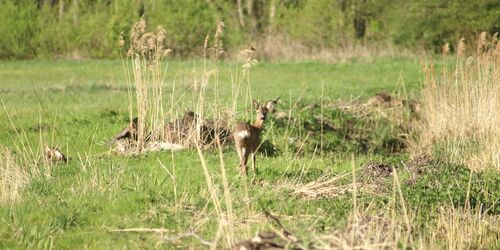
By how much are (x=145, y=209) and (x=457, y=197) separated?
2906 millimetres

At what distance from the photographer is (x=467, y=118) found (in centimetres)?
1284

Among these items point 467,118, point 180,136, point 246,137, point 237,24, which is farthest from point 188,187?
point 237,24

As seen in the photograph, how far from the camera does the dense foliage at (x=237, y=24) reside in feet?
121

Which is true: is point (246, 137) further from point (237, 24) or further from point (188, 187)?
point (237, 24)

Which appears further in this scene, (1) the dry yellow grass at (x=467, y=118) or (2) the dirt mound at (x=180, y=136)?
(1) the dry yellow grass at (x=467, y=118)

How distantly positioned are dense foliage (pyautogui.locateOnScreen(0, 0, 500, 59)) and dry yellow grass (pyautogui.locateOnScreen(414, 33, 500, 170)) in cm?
2302

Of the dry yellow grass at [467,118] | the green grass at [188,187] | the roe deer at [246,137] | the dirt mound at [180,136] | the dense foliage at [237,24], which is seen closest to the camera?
the green grass at [188,187]

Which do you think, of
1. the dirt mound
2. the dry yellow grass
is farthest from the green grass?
the dry yellow grass

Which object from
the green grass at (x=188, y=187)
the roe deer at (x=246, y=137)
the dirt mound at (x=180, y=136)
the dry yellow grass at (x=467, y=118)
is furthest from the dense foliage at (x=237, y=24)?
the roe deer at (x=246, y=137)

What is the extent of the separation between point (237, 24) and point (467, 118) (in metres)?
29.1

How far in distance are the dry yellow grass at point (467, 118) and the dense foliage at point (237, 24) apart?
23.0 meters

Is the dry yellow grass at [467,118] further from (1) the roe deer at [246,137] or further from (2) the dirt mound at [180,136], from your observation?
(1) the roe deer at [246,137]

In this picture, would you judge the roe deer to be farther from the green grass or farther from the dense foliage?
the dense foliage

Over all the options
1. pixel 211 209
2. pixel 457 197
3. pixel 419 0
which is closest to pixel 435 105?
pixel 457 197
